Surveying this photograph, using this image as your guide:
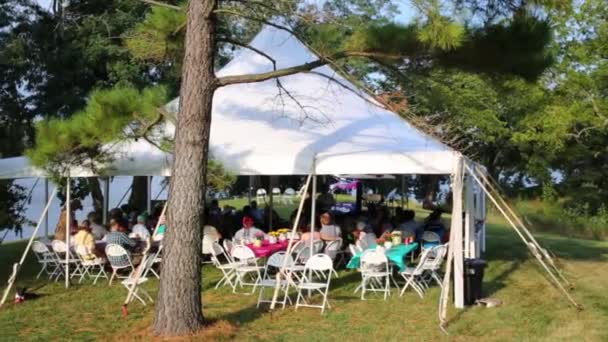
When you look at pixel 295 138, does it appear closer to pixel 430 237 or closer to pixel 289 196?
pixel 430 237

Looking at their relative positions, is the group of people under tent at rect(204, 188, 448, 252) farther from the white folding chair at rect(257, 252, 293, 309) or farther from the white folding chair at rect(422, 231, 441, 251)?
the white folding chair at rect(257, 252, 293, 309)

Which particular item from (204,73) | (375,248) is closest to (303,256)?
(375,248)

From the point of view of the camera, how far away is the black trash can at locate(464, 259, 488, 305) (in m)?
8.26

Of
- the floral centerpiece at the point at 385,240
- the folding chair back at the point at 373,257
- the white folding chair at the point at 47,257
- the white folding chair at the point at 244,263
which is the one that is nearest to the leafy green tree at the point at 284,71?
the white folding chair at the point at 244,263

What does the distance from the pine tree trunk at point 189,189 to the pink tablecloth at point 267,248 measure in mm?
2531

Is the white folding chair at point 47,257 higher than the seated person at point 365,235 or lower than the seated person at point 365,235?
lower

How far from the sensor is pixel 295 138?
32.3 feet

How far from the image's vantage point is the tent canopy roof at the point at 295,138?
8.58m

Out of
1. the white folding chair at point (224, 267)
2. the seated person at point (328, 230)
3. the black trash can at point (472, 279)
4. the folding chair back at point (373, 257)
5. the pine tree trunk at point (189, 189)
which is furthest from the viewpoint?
the seated person at point (328, 230)

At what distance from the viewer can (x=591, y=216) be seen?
1119 inches

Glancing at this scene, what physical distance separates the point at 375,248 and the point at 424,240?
2.29 metres

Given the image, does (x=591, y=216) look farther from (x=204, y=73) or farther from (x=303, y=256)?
(x=204, y=73)

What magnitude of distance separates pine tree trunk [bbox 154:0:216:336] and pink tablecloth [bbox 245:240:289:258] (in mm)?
2531

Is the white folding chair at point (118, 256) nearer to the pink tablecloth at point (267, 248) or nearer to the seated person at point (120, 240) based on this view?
the seated person at point (120, 240)
